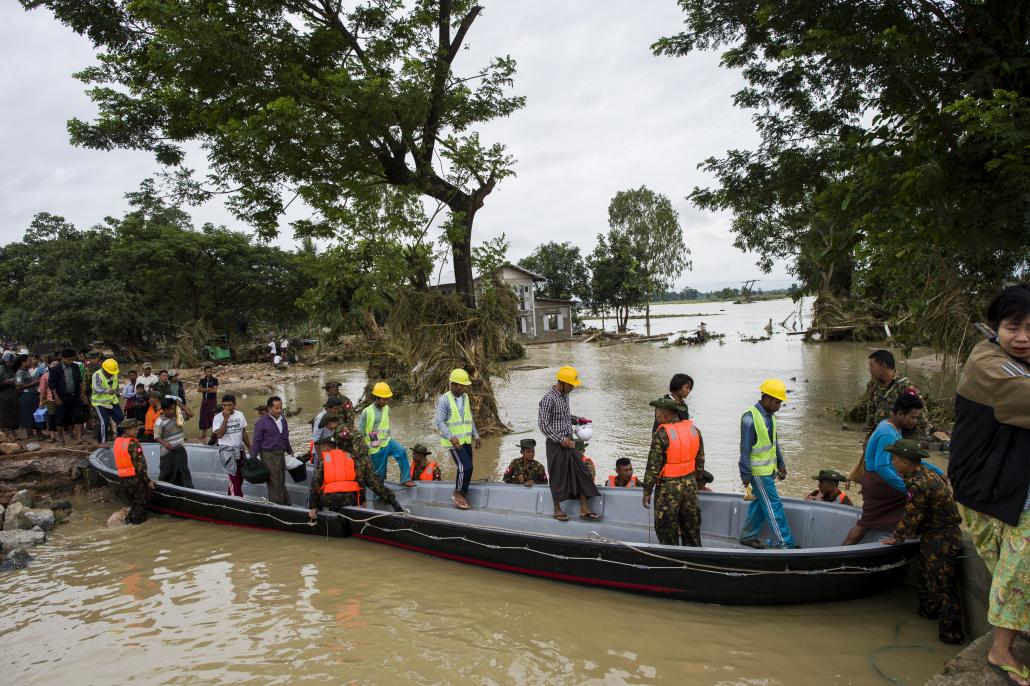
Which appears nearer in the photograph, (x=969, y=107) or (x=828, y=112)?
(x=969, y=107)

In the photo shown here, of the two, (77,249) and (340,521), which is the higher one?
(77,249)

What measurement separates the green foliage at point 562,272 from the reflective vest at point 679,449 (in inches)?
1694

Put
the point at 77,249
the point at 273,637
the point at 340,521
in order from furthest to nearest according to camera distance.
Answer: the point at 77,249
the point at 340,521
the point at 273,637

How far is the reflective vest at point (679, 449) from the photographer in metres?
5.39

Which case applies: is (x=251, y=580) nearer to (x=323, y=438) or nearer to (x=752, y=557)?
(x=323, y=438)

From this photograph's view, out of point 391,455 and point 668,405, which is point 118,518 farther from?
point 668,405

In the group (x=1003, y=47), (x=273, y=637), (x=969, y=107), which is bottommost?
(x=273, y=637)

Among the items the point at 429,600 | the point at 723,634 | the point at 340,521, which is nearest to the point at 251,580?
the point at 340,521

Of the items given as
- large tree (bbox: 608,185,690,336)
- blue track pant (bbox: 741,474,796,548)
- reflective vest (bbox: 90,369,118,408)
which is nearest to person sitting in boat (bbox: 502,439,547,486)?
blue track pant (bbox: 741,474,796,548)

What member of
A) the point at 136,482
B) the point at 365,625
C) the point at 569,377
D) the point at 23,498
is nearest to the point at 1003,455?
the point at 569,377

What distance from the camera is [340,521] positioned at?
7441mm

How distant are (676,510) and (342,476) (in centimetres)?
410

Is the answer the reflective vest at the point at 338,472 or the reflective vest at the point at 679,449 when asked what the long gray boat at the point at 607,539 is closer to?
the reflective vest at the point at 338,472

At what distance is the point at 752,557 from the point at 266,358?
3509cm
